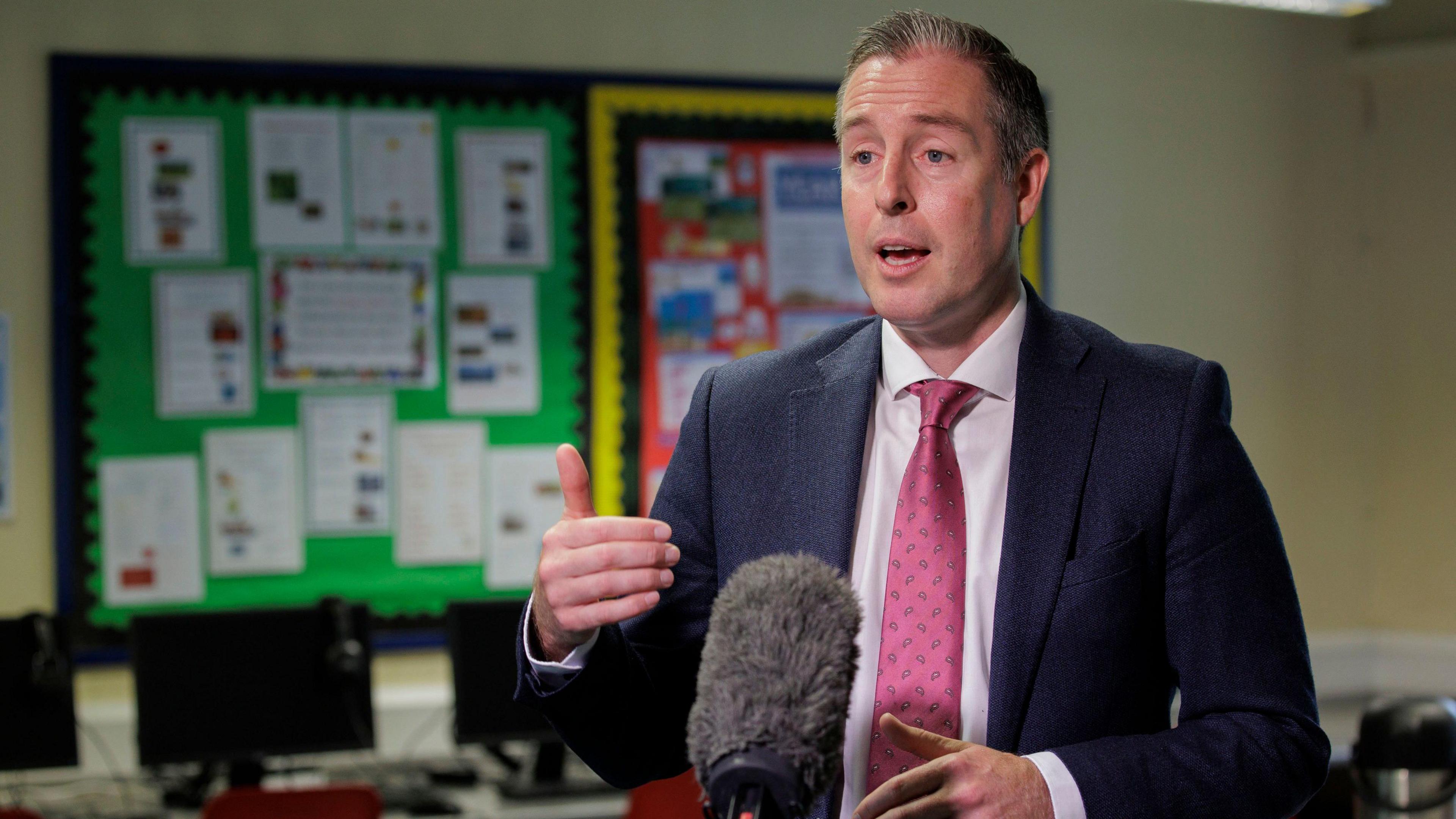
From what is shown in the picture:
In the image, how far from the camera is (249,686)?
293cm

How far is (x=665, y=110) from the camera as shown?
12.3 ft

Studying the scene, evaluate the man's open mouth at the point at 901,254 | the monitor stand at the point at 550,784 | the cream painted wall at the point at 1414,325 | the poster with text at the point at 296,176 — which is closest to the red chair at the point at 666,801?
the monitor stand at the point at 550,784

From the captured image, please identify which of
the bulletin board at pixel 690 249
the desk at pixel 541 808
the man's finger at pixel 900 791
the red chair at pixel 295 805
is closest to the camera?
the man's finger at pixel 900 791

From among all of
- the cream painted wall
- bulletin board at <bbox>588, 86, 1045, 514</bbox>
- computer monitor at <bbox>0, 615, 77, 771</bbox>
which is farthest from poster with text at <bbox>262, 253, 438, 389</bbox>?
the cream painted wall

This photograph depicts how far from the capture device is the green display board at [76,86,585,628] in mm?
3326

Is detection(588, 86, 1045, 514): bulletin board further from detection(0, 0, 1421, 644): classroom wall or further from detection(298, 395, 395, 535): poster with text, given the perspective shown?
detection(298, 395, 395, 535): poster with text

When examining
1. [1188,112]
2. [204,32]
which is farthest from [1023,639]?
[1188,112]

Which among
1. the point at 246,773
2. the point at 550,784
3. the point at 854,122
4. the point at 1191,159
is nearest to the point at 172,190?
the point at 246,773

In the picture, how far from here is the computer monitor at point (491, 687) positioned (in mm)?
3041

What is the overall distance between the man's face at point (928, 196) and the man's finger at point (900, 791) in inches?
17.6

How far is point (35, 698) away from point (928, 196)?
8.53 ft

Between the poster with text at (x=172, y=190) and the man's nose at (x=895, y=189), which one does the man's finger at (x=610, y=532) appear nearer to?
the man's nose at (x=895, y=189)

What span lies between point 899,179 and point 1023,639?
444 mm

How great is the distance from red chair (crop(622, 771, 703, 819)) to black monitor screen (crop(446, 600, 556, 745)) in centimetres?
84
